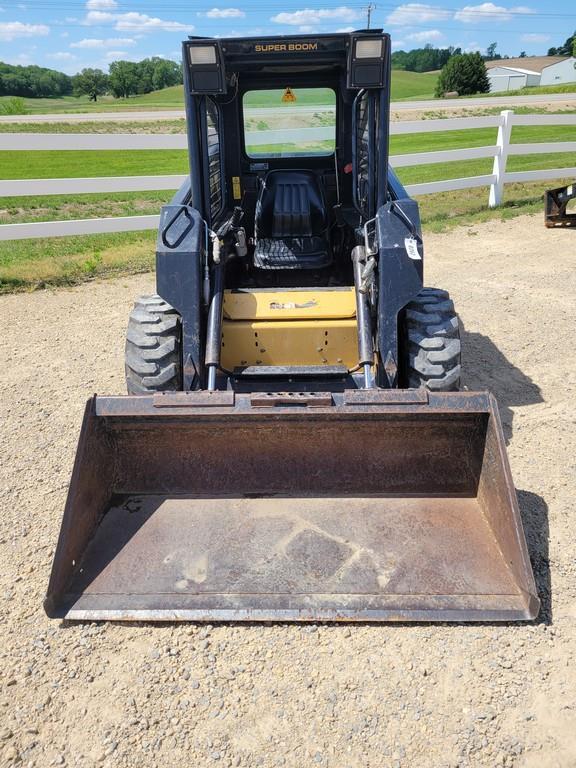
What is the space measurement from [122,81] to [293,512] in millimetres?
89504

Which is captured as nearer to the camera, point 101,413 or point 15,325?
point 101,413

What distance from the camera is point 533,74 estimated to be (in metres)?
83.6

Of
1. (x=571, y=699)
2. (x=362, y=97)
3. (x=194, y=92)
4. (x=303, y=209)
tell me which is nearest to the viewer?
(x=571, y=699)

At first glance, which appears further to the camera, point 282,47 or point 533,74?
point 533,74

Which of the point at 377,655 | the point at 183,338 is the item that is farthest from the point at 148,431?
the point at 377,655

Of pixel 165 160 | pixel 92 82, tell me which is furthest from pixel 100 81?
pixel 165 160

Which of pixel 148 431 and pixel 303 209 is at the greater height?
pixel 303 209

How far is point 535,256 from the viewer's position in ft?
28.5

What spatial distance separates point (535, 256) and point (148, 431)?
695 centimetres

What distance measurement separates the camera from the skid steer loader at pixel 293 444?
285cm

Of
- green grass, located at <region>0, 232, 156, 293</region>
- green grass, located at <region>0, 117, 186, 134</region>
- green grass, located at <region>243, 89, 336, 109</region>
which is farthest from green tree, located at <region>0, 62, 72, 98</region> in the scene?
green grass, located at <region>243, 89, 336, 109</region>

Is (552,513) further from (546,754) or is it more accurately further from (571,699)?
(546,754)

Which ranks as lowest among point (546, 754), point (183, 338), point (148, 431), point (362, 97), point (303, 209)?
point (546, 754)

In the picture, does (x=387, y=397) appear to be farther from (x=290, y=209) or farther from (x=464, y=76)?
(x=464, y=76)
